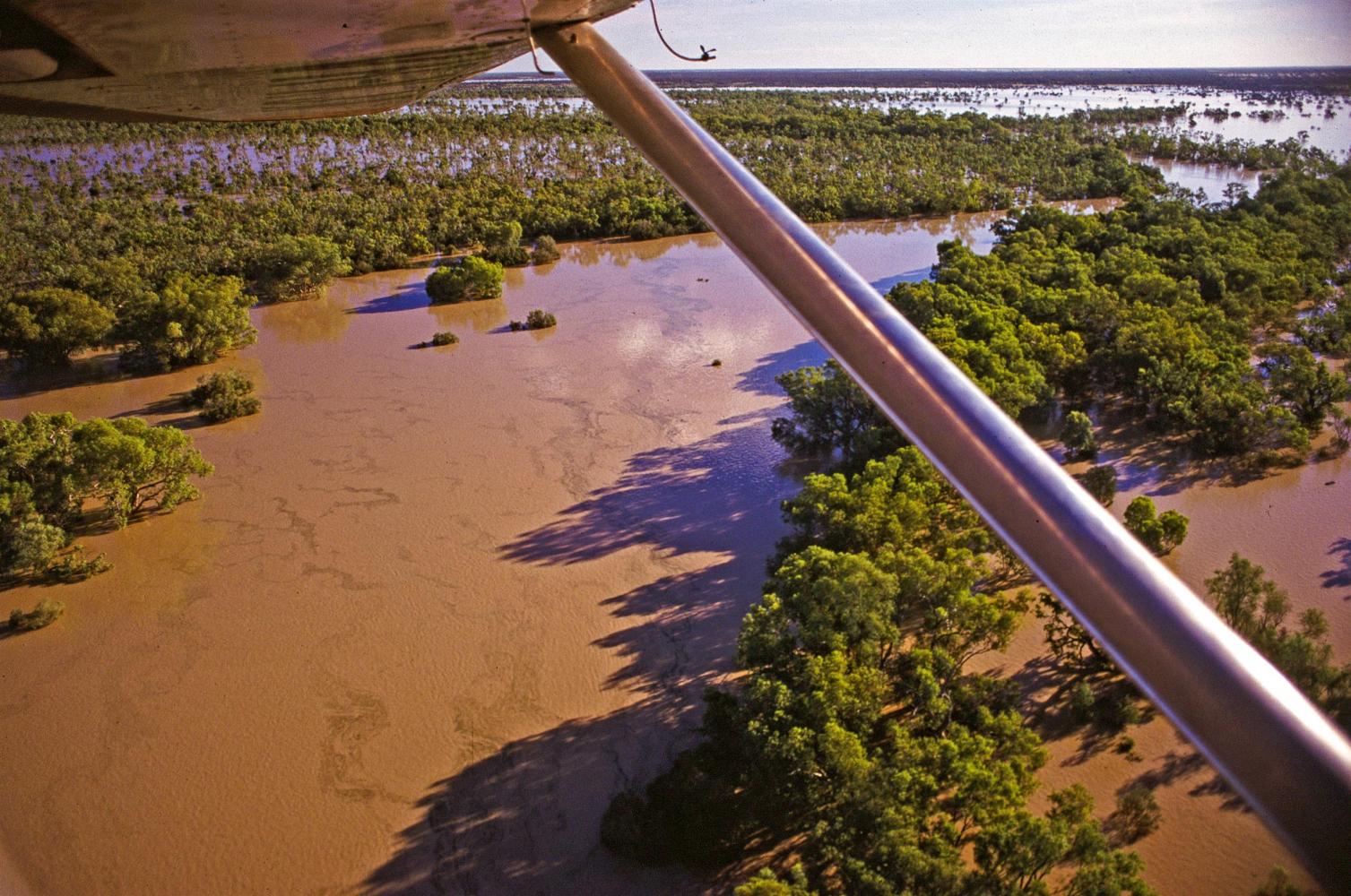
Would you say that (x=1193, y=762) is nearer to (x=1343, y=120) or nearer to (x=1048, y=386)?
(x=1048, y=386)

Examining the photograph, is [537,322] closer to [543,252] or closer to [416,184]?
[543,252]

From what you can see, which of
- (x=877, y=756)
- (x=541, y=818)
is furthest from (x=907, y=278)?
(x=541, y=818)

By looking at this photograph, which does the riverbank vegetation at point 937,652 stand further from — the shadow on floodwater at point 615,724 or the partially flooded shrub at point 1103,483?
the shadow on floodwater at point 615,724

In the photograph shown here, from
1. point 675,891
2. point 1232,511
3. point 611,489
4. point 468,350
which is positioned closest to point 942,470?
point 675,891

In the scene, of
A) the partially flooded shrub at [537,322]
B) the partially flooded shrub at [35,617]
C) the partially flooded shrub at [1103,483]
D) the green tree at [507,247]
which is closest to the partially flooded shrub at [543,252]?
the green tree at [507,247]

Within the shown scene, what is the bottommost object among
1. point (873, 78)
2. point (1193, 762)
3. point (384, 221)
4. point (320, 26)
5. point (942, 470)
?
point (1193, 762)
